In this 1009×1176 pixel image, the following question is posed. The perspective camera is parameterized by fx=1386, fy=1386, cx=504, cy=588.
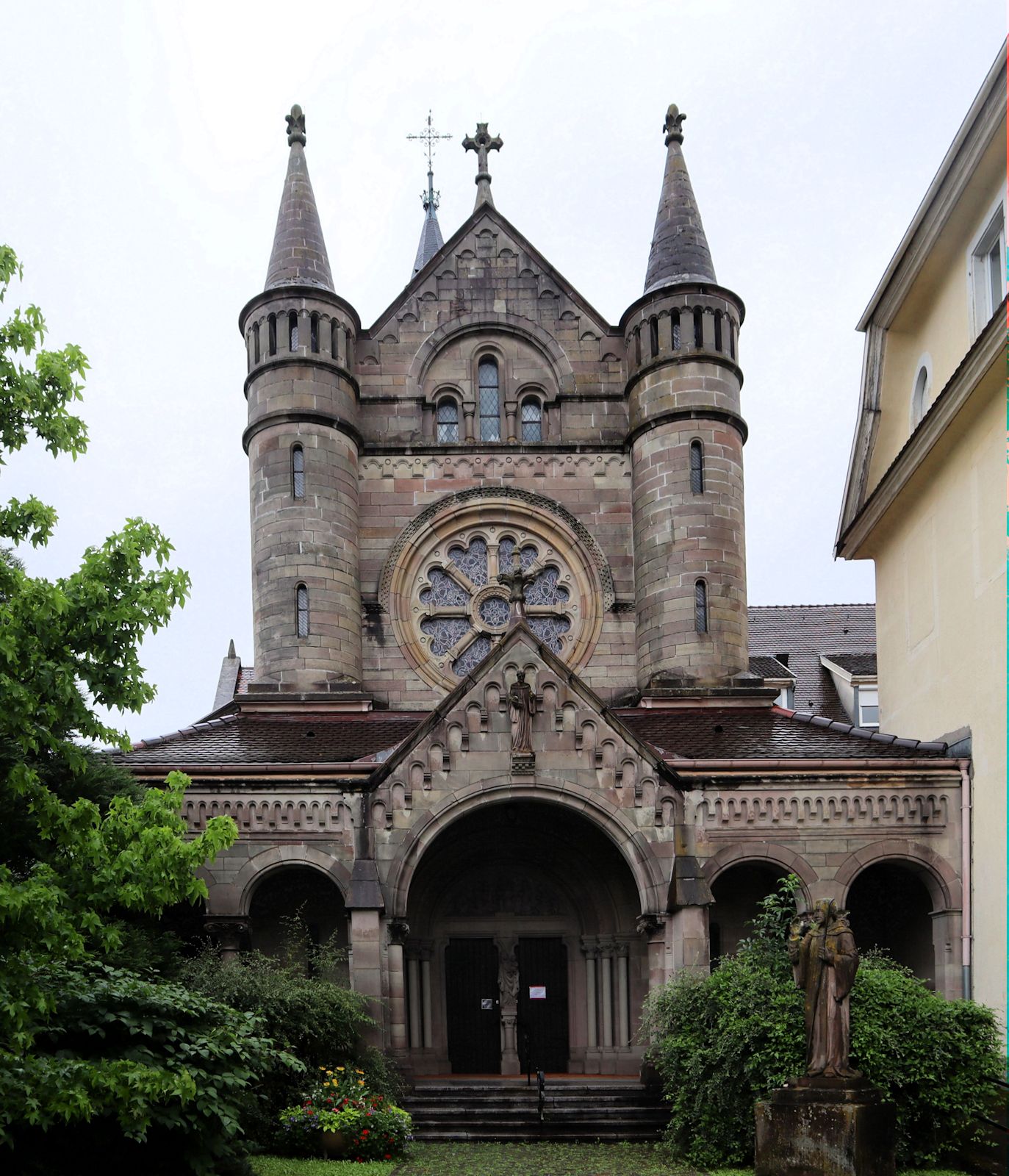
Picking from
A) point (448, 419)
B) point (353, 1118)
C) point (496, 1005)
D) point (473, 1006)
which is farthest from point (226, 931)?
point (448, 419)

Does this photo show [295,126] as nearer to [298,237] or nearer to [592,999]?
[298,237]

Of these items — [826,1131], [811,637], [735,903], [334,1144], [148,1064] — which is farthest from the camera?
[811,637]

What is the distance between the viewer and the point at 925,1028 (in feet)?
53.3

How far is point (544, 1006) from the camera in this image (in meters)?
22.7

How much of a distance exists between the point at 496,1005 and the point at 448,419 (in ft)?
37.3

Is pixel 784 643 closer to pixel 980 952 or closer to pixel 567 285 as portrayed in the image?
pixel 567 285

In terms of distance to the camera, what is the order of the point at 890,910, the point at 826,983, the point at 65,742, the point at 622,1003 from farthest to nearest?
1. the point at 890,910
2. the point at 622,1003
3. the point at 826,983
4. the point at 65,742

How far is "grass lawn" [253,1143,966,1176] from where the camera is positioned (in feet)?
50.6

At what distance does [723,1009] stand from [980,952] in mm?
4622

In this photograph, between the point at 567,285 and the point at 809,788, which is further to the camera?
the point at 567,285

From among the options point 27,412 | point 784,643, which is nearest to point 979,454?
point 27,412

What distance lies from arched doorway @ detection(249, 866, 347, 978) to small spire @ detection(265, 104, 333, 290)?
11417mm

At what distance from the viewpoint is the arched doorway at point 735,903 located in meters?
22.1

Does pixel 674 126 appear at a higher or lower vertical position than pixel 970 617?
higher
